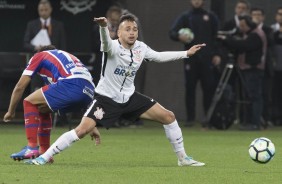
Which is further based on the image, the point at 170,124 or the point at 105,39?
the point at 170,124

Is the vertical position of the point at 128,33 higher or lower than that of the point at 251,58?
higher

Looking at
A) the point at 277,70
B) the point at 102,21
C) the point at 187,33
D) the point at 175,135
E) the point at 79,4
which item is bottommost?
the point at 277,70

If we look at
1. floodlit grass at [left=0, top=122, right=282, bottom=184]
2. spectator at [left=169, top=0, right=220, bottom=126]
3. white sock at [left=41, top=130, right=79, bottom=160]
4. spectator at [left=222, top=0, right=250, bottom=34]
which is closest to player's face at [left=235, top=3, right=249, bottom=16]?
spectator at [left=222, top=0, right=250, bottom=34]

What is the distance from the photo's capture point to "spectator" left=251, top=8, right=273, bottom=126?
20.1 meters

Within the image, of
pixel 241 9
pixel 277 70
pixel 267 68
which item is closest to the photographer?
pixel 241 9

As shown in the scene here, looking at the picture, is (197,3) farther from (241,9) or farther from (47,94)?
(47,94)

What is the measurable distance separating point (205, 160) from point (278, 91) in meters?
8.49

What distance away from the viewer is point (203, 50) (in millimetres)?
19781

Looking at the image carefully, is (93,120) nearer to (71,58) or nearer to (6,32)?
(71,58)

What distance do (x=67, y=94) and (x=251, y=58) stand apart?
26.2 ft

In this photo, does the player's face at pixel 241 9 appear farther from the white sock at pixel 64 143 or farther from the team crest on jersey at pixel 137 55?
the white sock at pixel 64 143

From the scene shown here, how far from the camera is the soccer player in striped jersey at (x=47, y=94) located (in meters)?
12.4

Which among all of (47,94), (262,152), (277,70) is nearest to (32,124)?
(47,94)

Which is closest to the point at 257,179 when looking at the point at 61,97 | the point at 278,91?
the point at 61,97
